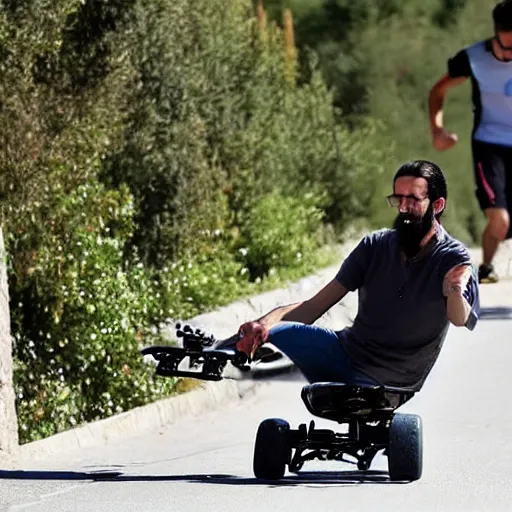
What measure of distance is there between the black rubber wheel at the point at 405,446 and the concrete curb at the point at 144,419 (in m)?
2.22

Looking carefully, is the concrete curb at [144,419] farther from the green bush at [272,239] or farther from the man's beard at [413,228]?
the green bush at [272,239]

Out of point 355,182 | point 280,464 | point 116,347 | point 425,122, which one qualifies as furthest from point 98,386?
point 425,122

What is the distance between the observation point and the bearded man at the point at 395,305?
7.84 m

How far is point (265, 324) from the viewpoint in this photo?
26.0ft

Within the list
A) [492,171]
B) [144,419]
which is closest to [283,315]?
[144,419]

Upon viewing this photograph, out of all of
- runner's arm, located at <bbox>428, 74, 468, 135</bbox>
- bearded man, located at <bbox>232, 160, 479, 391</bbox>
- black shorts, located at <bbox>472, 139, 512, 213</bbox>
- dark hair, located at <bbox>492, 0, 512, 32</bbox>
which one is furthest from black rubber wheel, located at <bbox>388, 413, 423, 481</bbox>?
black shorts, located at <bbox>472, 139, 512, 213</bbox>

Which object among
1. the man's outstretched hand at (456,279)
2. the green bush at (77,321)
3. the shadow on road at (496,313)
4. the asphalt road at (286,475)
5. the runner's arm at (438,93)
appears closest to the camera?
the asphalt road at (286,475)

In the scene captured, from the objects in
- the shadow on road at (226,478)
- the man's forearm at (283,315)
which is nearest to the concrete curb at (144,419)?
the shadow on road at (226,478)

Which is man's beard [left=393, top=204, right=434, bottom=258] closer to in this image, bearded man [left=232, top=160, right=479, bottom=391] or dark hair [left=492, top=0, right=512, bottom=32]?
bearded man [left=232, top=160, right=479, bottom=391]

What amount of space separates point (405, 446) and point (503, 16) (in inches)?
227

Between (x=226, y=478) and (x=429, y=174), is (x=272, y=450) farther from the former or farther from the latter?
(x=429, y=174)

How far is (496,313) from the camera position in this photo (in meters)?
14.8

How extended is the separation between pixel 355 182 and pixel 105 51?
876cm

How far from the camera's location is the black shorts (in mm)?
13922
